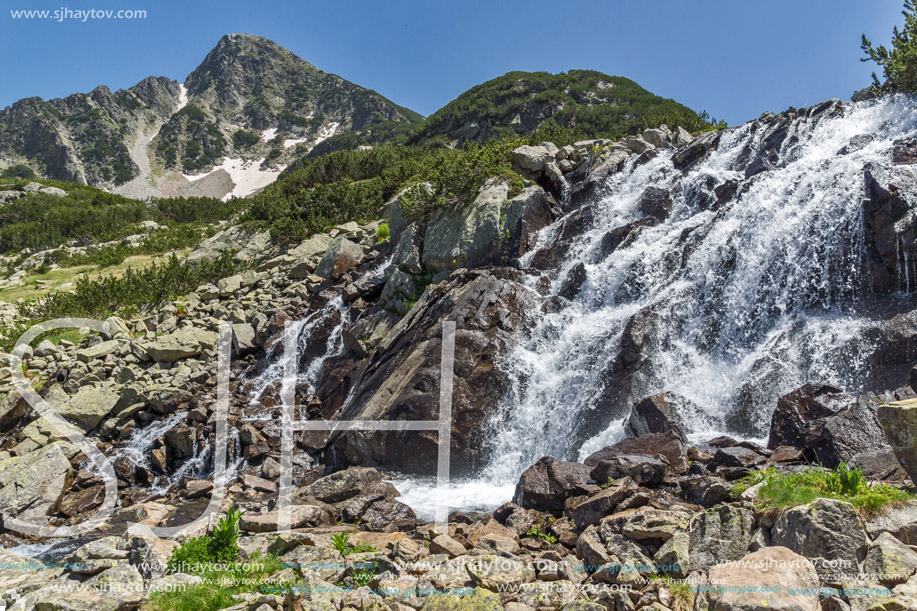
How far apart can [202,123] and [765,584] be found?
11663 cm

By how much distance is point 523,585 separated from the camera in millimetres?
4969

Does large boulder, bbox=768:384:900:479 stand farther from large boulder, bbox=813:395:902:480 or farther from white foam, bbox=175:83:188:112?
white foam, bbox=175:83:188:112

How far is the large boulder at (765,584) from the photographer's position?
3598 mm

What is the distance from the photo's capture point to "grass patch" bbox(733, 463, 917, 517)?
467 cm

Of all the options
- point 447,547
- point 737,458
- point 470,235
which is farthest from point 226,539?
point 470,235

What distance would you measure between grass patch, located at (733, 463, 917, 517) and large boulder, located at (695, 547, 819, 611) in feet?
3.25

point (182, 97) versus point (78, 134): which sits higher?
point (182, 97)

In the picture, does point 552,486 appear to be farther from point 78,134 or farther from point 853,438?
point 78,134

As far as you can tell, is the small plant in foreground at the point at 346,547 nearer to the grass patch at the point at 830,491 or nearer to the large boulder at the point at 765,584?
the large boulder at the point at 765,584

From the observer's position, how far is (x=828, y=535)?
424cm

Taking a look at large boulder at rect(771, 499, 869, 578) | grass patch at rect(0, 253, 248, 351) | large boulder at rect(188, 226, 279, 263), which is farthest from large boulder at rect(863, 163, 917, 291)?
grass patch at rect(0, 253, 248, 351)

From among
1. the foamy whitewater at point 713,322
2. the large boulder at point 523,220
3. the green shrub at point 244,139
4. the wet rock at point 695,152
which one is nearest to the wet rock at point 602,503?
the foamy whitewater at point 713,322

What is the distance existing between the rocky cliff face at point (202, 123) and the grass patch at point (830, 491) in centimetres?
8578

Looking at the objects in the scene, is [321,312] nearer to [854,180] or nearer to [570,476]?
[570,476]
